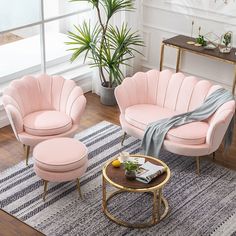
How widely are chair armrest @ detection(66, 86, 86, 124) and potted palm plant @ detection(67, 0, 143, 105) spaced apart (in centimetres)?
98

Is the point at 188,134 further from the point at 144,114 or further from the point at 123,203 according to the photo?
the point at 123,203

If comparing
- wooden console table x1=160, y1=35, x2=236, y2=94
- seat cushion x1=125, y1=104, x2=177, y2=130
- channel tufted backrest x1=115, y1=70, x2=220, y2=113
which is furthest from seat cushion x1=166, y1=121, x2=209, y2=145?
wooden console table x1=160, y1=35, x2=236, y2=94

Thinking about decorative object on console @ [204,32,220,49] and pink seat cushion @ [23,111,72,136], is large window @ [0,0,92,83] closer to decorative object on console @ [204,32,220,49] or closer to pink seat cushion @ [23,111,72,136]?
pink seat cushion @ [23,111,72,136]

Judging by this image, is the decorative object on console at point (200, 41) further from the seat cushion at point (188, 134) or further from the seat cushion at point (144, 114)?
the seat cushion at point (188, 134)

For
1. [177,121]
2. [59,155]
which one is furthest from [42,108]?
[177,121]

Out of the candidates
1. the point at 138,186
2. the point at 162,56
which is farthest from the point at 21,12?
the point at 138,186

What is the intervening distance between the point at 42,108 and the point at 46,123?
407mm

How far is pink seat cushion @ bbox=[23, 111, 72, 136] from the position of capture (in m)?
5.20

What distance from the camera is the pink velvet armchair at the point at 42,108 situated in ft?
17.1

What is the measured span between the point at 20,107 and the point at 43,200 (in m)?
1.10

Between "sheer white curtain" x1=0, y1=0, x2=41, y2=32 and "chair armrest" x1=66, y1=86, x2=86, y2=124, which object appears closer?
"chair armrest" x1=66, y1=86, x2=86, y2=124

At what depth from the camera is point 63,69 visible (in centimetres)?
710

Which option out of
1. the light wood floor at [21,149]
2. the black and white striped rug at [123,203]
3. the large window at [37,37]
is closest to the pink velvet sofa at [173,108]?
the black and white striped rug at [123,203]

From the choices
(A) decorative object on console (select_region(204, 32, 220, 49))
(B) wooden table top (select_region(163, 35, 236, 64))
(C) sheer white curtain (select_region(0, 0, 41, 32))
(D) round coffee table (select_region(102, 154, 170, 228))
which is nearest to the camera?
(D) round coffee table (select_region(102, 154, 170, 228))
